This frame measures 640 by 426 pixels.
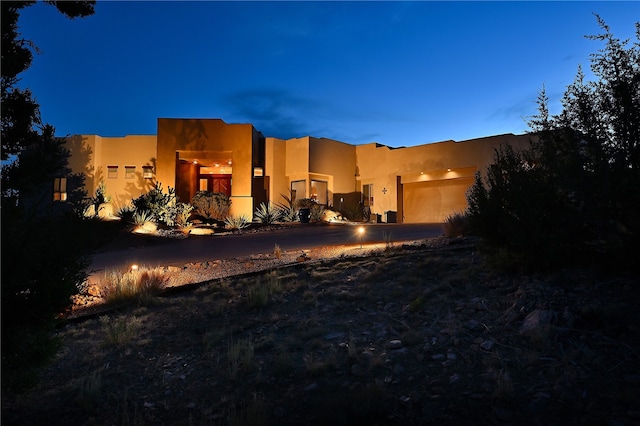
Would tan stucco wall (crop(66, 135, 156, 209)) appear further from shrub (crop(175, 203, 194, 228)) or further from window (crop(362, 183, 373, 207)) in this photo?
window (crop(362, 183, 373, 207))

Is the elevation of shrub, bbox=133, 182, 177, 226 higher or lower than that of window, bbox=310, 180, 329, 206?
lower

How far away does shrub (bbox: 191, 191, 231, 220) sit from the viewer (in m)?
20.3

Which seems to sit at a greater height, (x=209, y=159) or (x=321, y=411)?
(x=209, y=159)

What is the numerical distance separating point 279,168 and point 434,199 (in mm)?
9255

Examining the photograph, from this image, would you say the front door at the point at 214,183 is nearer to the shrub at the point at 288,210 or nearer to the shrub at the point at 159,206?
the shrub at the point at 288,210

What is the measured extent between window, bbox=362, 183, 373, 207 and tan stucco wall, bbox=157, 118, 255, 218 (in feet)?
25.9

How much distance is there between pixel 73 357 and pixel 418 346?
399cm

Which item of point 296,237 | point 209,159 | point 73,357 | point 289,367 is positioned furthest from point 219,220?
point 289,367

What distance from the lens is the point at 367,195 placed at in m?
26.7

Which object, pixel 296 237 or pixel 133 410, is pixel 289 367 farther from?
pixel 296 237

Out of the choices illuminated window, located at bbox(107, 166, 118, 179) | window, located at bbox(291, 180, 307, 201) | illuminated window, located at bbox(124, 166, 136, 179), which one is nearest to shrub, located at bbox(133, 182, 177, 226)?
illuminated window, located at bbox(124, 166, 136, 179)

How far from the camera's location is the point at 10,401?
376 cm

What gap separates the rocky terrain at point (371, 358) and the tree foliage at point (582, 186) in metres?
0.39

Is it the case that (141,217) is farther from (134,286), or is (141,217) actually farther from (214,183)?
(134,286)
